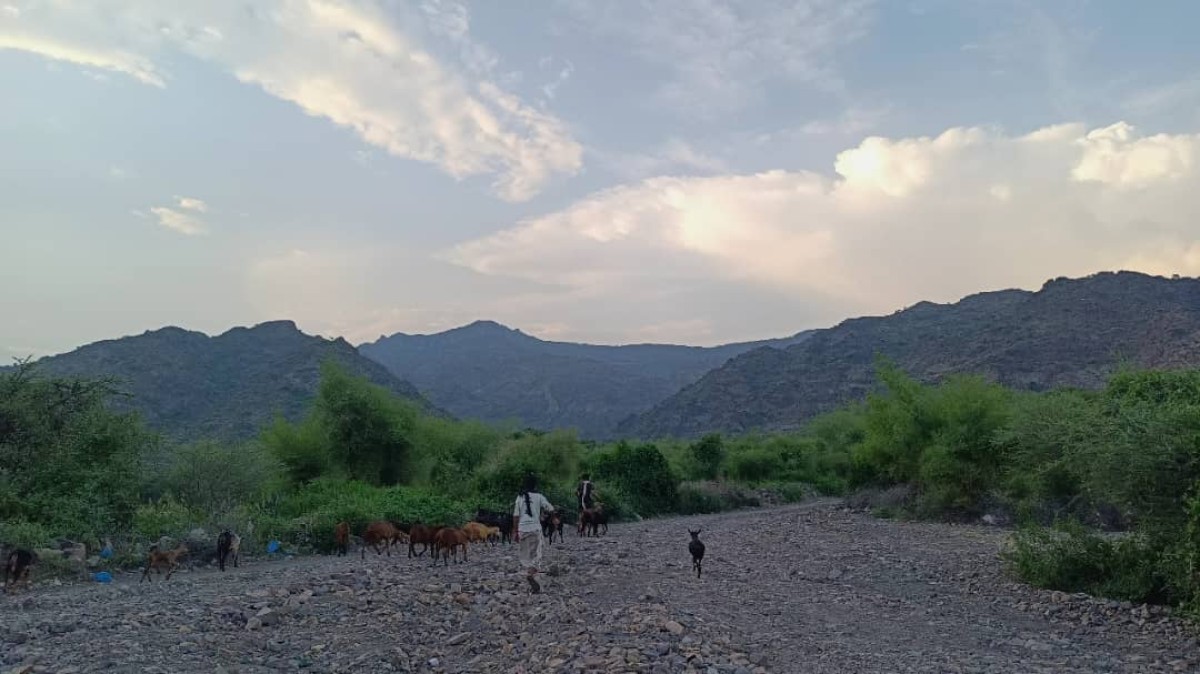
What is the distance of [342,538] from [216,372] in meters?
57.8

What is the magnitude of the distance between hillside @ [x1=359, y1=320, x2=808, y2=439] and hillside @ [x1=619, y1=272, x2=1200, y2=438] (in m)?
20.1

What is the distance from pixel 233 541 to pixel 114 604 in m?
3.70

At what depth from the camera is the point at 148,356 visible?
213 feet

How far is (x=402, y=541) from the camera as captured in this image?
659 inches

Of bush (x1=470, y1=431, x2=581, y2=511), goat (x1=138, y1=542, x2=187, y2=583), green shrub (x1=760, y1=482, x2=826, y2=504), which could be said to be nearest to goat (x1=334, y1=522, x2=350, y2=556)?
goat (x1=138, y1=542, x2=187, y2=583)

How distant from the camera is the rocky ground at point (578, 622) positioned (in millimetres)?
9047

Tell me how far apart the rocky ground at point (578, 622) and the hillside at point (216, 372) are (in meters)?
41.3

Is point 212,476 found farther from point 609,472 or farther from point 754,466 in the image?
point 754,466

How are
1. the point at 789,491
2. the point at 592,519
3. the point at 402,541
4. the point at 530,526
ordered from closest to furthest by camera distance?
the point at 530,526 < the point at 402,541 < the point at 592,519 < the point at 789,491

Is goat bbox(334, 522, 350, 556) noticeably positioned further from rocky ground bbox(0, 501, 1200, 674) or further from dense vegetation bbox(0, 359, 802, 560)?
rocky ground bbox(0, 501, 1200, 674)

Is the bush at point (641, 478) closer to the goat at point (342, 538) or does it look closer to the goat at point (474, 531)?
the goat at point (474, 531)

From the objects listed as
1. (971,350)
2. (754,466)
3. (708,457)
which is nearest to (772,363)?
(971,350)

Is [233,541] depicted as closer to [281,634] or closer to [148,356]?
[281,634]

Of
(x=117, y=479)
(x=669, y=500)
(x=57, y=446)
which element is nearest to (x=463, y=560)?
(x=117, y=479)
